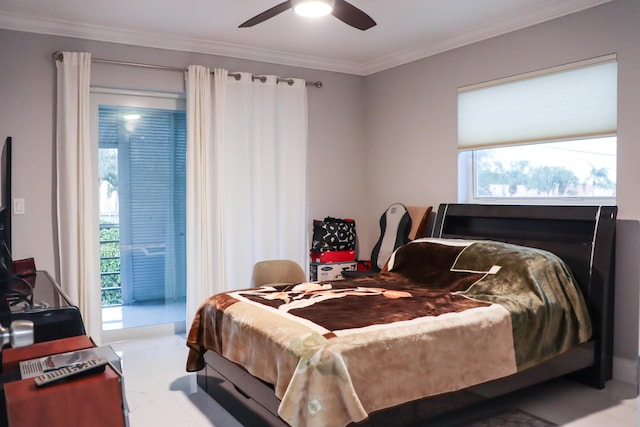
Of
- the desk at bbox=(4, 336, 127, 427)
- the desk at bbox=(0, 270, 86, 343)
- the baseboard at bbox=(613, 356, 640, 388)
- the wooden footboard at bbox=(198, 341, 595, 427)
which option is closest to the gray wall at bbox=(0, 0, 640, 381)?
the baseboard at bbox=(613, 356, 640, 388)

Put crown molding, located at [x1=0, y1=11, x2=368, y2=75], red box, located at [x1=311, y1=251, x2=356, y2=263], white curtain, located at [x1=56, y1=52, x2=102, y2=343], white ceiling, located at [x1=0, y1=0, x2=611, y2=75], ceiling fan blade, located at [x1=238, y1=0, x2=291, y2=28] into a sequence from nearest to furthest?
1. ceiling fan blade, located at [x1=238, y1=0, x2=291, y2=28]
2. white ceiling, located at [x1=0, y1=0, x2=611, y2=75]
3. crown molding, located at [x1=0, y1=11, x2=368, y2=75]
4. white curtain, located at [x1=56, y1=52, x2=102, y2=343]
5. red box, located at [x1=311, y1=251, x2=356, y2=263]

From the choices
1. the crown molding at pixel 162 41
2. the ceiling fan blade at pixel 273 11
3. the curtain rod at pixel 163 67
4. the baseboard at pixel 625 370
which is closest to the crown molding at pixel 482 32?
the crown molding at pixel 162 41

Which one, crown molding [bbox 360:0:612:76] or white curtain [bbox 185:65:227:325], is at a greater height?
crown molding [bbox 360:0:612:76]

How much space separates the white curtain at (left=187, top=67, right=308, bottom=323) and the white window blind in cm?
152

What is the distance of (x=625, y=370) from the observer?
3457 mm

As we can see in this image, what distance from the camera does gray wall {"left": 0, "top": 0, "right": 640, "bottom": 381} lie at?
3396mm

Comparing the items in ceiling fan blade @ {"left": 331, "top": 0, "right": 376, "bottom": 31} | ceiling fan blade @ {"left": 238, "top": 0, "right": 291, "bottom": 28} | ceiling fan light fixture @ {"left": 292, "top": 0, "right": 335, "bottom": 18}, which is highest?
ceiling fan blade @ {"left": 238, "top": 0, "right": 291, "bottom": 28}

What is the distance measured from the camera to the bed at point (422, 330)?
233cm

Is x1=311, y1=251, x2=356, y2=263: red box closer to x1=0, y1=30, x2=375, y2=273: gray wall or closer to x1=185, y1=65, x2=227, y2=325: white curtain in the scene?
x1=185, y1=65, x2=227, y2=325: white curtain

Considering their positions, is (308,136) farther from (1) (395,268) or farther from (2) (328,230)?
(1) (395,268)

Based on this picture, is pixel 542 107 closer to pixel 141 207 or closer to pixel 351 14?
pixel 351 14

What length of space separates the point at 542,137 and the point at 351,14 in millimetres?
1737

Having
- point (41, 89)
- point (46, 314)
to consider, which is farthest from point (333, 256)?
point (46, 314)

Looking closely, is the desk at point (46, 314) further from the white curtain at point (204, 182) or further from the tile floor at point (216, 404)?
the white curtain at point (204, 182)
